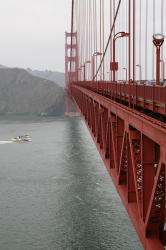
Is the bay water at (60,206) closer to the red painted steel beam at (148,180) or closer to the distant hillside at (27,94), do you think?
the red painted steel beam at (148,180)

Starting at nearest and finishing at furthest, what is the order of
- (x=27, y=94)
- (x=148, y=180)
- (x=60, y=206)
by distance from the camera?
(x=148, y=180), (x=60, y=206), (x=27, y=94)

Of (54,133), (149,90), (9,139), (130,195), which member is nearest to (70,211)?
(130,195)

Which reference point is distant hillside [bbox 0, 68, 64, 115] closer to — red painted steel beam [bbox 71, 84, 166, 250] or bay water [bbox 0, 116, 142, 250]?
bay water [bbox 0, 116, 142, 250]

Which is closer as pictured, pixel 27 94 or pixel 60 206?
pixel 60 206

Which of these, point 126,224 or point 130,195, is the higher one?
point 130,195

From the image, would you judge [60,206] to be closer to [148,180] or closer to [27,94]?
[148,180]

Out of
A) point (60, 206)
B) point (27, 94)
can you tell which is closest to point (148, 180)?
point (60, 206)

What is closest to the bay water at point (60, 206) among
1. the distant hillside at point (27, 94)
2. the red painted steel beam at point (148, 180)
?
the red painted steel beam at point (148, 180)

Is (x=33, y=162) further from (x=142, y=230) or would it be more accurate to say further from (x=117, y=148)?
(x=142, y=230)
